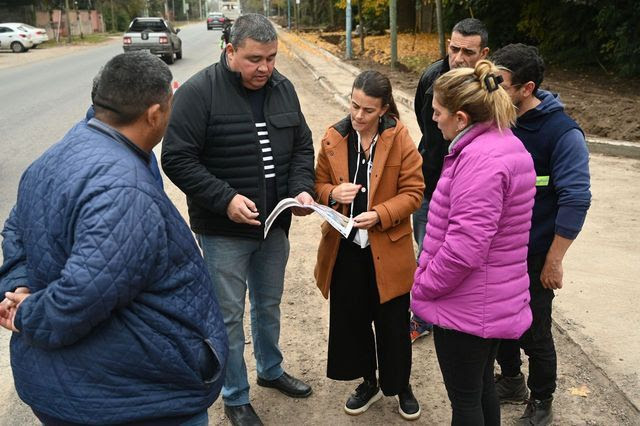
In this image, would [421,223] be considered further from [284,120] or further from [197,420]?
[197,420]

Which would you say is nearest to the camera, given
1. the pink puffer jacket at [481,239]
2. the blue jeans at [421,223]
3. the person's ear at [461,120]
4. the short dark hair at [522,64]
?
the pink puffer jacket at [481,239]

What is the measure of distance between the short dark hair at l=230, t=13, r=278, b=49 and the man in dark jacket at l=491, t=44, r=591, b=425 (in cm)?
108

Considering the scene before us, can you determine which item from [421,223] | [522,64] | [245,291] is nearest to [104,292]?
[245,291]

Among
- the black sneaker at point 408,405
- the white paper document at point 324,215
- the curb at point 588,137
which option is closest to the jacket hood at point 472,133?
the white paper document at point 324,215

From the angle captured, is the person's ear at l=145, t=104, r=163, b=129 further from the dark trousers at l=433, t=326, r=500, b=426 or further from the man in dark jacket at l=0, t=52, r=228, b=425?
the dark trousers at l=433, t=326, r=500, b=426

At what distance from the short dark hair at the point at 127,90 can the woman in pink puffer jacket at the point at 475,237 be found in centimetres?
112

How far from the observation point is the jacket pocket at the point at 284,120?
2994mm

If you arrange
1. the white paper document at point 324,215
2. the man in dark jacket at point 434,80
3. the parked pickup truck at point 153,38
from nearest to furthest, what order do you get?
1. the white paper document at point 324,215
2. the man in dark jacket at point 434,80
3. the parked pickup truck at point 153,38

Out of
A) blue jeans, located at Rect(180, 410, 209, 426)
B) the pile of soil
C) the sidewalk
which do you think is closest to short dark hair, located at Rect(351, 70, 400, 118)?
blue jeans, located at Rect(180, 410, 209, 426)

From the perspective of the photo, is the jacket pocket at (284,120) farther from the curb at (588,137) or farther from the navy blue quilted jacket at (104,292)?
the curb at (588,137)

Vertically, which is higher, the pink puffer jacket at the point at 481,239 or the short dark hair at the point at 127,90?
the short dark hair at the point at 127,90

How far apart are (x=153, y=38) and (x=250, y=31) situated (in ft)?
70.2

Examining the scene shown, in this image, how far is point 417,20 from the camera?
104ft

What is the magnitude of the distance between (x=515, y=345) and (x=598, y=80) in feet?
43.9
